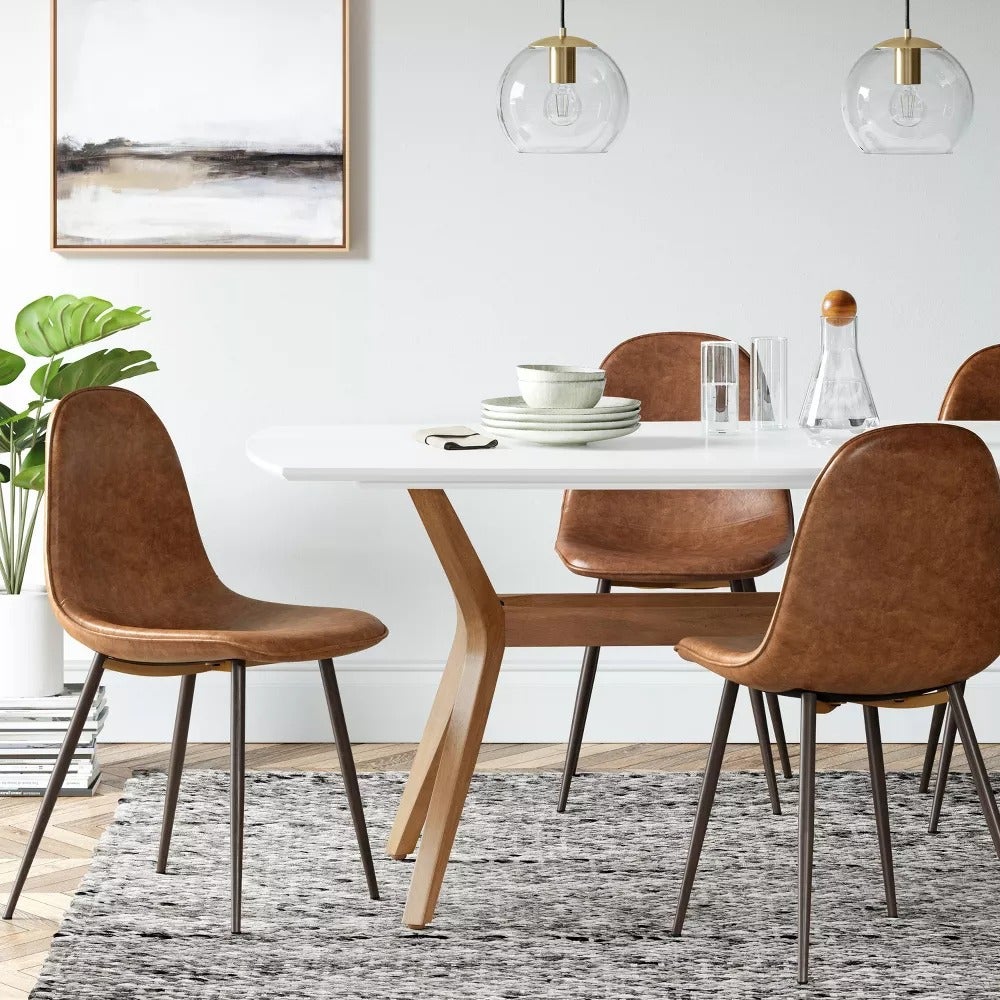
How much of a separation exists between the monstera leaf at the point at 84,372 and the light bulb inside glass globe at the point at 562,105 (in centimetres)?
118

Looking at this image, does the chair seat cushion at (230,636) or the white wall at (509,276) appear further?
the white wall at (509,276)

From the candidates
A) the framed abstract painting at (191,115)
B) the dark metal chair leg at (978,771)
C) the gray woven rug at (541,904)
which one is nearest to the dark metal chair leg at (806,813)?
the gray woven rug at (541,904)

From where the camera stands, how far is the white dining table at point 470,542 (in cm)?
210

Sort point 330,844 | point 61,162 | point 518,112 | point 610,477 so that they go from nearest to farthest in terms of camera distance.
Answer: point 610,477 → point 518,112 → point 330,844 → point 61,162

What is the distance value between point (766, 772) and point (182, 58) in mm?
2128

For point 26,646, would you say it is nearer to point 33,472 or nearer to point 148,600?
point 33,472

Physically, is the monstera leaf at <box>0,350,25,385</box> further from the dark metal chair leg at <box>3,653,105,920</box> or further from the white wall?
the dark metal chair leg at <box>3,653,105,920</box>

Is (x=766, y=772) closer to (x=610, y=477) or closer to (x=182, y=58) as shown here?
(x=610, y=477)

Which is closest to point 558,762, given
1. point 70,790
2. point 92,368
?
point 70,790

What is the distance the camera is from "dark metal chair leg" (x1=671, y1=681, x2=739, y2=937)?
2.29m

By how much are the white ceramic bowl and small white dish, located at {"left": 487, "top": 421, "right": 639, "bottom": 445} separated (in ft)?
0.23

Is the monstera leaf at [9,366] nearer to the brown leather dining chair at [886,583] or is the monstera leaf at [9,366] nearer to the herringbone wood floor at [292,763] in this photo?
the herringbone wood floor at [292,763]

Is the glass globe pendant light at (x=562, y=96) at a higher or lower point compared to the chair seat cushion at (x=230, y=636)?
higher

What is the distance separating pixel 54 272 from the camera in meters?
3.53
